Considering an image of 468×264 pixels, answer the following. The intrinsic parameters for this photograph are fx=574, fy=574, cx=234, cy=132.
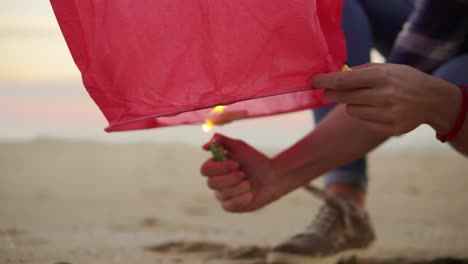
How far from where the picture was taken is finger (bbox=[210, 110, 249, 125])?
40.4 inches

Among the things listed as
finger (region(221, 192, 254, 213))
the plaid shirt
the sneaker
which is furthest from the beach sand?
the plaid shirt

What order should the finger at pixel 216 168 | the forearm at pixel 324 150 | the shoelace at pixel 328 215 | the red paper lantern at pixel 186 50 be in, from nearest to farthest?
the red paper lantern at pixel 186 50, the finger at pixel 216 168, the forearm at pixel 324 150, the shoelace at pixel 328 215

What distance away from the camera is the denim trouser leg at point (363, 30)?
1271mm

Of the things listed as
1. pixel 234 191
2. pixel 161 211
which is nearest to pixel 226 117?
pixel 234 191


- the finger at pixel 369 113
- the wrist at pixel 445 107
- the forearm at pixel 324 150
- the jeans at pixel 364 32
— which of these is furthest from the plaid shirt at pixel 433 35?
the finger at pixel 369 113

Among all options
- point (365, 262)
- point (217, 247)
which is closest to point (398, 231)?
point (365, 262)

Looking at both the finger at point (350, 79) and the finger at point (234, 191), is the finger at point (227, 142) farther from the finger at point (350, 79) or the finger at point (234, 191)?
the finger at point (350, 79)

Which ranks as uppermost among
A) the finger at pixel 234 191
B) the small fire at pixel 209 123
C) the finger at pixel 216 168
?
the small fire at pixel 209 123

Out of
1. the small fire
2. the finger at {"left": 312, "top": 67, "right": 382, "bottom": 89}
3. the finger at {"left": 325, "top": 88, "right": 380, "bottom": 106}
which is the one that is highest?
the finger at {"left": 312, "top": 67, "right": 382, "bottom": 89}

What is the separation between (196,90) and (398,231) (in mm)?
1267

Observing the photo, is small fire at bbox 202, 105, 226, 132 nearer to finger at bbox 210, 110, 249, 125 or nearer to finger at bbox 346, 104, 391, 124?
finger at bbox 210, 110, 249, 125

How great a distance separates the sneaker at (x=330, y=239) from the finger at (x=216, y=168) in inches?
9.3

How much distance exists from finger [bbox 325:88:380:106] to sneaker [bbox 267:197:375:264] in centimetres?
44

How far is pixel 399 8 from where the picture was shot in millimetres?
1276
